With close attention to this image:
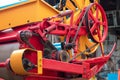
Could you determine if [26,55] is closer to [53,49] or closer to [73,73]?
[53,49]

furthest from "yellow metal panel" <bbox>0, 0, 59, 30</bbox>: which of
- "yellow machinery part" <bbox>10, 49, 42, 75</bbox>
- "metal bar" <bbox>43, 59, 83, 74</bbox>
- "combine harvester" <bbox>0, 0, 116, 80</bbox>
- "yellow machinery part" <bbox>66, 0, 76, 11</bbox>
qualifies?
"yellow machinery part" <bbox>66, 0, 76, 11</bbox>

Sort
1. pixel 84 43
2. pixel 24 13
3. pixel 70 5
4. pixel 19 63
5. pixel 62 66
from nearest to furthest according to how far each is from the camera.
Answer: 1. pixel 19 63
2. pixel 62 66
3. pixel 24 13
4. pixel 84 43
5. pixel 70 5

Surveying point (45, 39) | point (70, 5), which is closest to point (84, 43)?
point (45, 39)

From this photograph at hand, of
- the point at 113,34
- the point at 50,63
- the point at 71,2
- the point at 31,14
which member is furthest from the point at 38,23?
the point at 113,34

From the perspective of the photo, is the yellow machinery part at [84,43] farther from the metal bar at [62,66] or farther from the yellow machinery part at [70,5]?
the yellow machinery part at [70,5]

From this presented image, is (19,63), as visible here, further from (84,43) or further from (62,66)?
(84,43)

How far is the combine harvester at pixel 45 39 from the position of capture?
2.27 metres

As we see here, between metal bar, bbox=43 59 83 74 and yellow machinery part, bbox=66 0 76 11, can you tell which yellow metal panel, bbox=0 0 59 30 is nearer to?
metal bar, bbox=43 59 83 74

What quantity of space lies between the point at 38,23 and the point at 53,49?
24 centimetres

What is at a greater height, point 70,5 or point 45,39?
point 70,5

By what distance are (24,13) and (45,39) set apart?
12.5 inches

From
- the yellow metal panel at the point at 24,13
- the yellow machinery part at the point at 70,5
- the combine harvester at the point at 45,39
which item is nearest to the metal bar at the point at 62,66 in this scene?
the combine harvester at the point at 45,39

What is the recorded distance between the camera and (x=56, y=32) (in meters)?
2.82

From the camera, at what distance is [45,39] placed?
2650 mm
